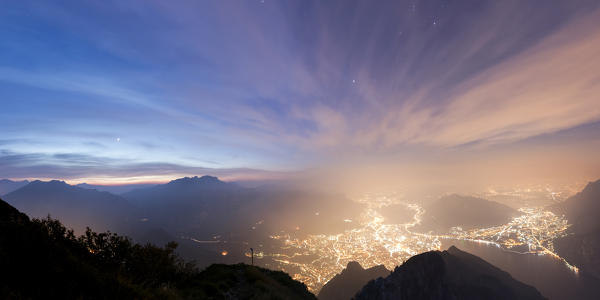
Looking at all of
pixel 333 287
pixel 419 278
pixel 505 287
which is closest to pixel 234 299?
pixel 419 278

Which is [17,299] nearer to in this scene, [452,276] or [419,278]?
[419,278]

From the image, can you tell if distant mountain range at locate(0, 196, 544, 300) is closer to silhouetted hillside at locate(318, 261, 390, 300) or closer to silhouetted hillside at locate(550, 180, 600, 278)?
silhouetted hillside at locate(318, 261, 390, 300)

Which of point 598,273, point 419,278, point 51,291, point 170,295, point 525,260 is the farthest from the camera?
point 525,260

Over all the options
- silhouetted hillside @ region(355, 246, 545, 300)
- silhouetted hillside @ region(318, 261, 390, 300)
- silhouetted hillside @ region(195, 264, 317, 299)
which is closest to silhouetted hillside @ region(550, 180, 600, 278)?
silhouetted hillside @ region(355, 246, 545, 300)

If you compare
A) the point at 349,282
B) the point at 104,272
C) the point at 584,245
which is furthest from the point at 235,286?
the point at 584,245

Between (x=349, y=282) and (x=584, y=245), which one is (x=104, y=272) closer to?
(x=349, y=282)

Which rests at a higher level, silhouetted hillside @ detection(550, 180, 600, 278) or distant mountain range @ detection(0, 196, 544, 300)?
distant mountain range @ detection(0, 196, 544, 300)
